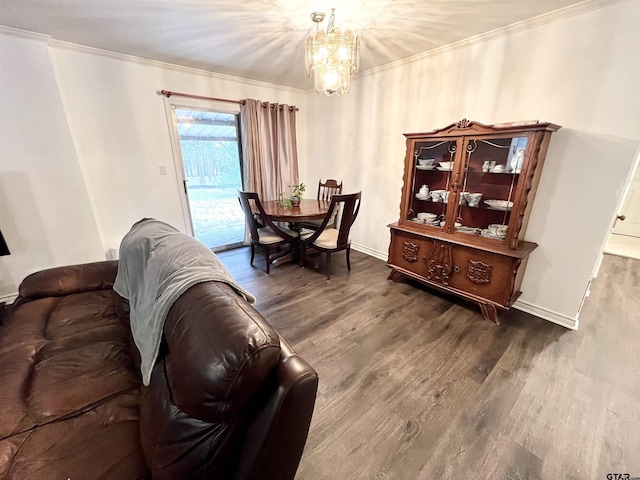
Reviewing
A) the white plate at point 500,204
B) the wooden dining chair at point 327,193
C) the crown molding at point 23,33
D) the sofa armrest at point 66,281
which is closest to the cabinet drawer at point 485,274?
the white plate at point 500,204

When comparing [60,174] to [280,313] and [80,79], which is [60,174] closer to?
[80,79]

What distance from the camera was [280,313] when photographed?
238 centimetres

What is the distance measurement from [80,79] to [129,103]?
41 centimetres

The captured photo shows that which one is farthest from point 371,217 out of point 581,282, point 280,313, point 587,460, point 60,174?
point 60,174

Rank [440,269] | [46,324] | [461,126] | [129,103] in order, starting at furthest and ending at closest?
[129,103] < [440,269] < [461,126] < [46,324]

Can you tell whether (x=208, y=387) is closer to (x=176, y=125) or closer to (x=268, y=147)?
(x=176, y=125)

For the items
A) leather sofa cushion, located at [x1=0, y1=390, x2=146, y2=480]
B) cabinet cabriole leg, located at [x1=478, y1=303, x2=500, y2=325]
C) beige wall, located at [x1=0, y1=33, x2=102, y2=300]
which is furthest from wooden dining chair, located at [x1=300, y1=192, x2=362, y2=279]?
beige wall, located at [x1=0, y1=33, x2=102, y2=300]

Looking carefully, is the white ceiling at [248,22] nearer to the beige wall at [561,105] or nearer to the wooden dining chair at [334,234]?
the beige wall at [561,105]

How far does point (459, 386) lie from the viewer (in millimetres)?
1649

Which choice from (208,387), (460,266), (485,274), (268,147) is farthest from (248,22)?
(485,274)

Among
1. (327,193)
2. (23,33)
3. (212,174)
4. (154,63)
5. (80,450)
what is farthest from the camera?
(327,193)

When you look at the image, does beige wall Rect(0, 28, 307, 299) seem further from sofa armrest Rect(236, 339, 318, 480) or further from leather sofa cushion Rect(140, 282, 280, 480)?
sofa armrest Rect(236, 339, 318, 480)

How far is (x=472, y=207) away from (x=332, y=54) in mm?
1760

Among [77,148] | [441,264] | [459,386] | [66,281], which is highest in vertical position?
[77,148]
